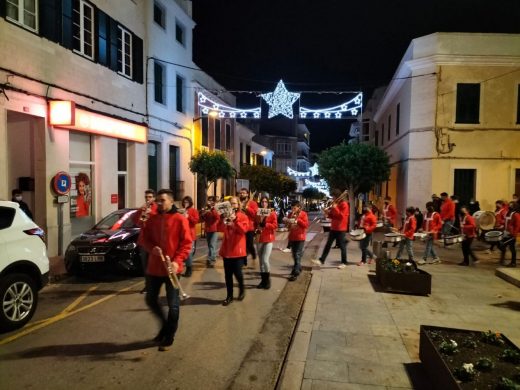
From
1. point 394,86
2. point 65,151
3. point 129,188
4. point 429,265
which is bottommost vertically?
point 429,265

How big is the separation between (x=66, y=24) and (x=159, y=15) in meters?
7.45

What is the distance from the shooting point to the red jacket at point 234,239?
661cm

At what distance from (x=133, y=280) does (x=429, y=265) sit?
7.39 m

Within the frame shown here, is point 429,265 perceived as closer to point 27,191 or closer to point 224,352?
point 224,352

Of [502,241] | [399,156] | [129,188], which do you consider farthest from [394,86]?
[129,188]

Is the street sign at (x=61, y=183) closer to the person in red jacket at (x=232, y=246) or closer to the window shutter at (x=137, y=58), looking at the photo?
the window shutter at (x=137, y=58)

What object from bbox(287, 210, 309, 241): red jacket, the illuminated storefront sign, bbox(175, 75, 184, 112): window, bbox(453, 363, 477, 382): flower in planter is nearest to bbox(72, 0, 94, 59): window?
the illuminated storefront sign

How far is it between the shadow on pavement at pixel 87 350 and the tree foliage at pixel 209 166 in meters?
15.1

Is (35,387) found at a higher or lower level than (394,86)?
lower

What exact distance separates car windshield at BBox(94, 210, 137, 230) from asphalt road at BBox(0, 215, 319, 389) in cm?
166

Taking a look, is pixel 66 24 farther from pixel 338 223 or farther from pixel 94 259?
pixel 338 223

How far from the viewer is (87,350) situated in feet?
15.8

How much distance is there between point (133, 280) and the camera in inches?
334

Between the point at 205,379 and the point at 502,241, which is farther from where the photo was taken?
the point at 502,241
